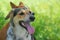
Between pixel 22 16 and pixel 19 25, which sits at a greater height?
pixel 22 16

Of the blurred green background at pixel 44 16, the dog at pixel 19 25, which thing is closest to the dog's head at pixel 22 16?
the dog at pixel 19 25

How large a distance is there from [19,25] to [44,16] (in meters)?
0.65

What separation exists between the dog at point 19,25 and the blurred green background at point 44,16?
40cm

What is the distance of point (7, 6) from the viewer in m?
3.15

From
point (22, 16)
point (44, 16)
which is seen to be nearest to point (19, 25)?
point (22, 16)

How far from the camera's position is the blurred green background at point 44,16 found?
313 cm

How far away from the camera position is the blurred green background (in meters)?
Result: 3.13

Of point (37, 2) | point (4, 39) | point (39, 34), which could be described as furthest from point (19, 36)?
point (37, 2)

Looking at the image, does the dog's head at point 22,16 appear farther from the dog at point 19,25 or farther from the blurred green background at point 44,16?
the blurred green background at point 44,16

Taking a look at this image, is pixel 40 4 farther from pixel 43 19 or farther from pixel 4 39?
pixel 4 39

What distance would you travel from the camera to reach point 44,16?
3.21 meters

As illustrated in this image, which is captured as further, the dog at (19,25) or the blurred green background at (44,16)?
the blurred green background at (44,16)

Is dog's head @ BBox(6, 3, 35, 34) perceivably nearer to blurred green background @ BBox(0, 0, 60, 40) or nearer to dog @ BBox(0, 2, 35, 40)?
dog @ BBox(0, 2, 35, 40)

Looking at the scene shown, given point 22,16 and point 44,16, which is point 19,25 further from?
point 44,16
